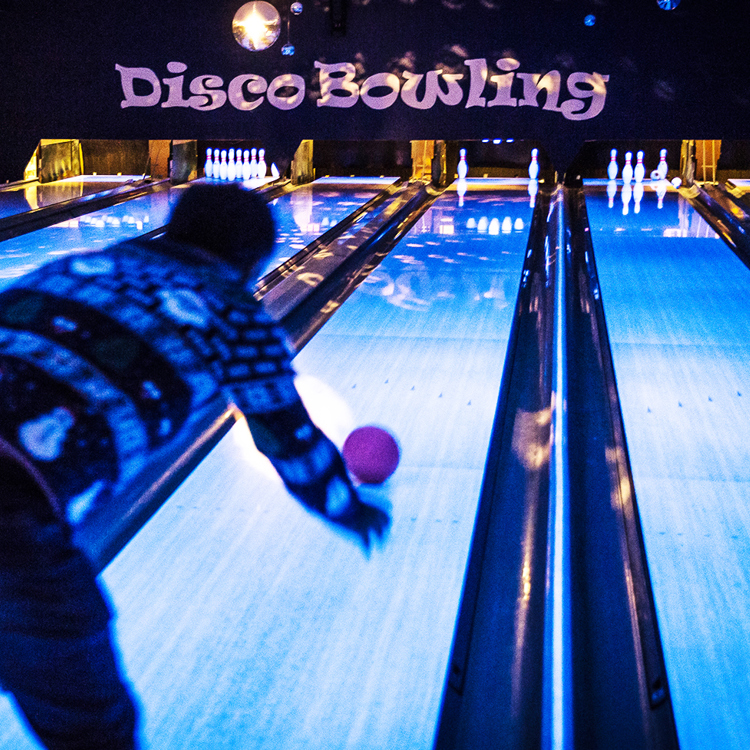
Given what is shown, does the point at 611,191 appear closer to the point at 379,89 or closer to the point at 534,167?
the point at 534,167

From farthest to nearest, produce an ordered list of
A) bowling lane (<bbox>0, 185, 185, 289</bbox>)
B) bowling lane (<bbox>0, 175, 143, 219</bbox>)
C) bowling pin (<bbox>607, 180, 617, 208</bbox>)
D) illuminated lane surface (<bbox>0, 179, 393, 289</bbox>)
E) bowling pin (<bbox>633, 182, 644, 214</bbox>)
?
bowling pin (<bbox>607, 180, 617, 208</bbox>) < bowling pin (<bbox>633, 182, 644, 214</bbox>) < bowling lane (<bbox>0, 175, 143, 219</bbox>) < illuminated lane surface (<bbox>0, 179, 393, 289</bbox>) < bowling lane (<bbox>0, 185, 185, 289</bbox>)

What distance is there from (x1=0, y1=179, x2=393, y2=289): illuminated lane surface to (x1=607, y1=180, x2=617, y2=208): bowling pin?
5.70 ft

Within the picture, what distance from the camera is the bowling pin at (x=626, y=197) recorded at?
557 centimetres

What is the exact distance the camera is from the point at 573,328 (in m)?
3.09

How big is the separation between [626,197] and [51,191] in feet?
14.2

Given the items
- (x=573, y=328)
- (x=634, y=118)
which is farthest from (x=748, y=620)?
(x=634, y=118)

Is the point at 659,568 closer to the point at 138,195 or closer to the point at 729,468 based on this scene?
the point at 729,468

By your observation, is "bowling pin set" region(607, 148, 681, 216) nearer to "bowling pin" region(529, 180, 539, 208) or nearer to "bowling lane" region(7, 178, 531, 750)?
"bowling pin" region(529, 180, 539, 208)

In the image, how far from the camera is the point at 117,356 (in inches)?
39.8

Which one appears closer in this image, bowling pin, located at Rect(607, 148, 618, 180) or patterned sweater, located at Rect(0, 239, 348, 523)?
patterned sweater, located at Rect(0, 239, 348, 523)

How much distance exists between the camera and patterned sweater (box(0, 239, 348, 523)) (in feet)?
3.18

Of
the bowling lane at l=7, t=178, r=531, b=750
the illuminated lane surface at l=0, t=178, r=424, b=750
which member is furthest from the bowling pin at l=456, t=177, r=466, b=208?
the illuminated lane surface at l=0, t=178, r=424, b=750

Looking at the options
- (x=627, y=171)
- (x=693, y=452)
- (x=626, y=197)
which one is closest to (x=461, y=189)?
(x=626, y=197)

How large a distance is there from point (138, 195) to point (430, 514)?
16.7ft
